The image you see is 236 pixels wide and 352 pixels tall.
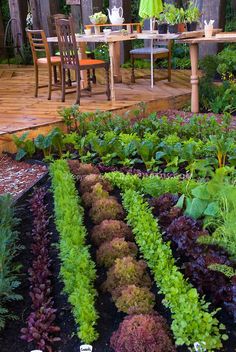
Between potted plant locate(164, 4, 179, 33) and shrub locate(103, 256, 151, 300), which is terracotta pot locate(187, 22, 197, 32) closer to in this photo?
potted plant locate(164, 4, 179, 33)

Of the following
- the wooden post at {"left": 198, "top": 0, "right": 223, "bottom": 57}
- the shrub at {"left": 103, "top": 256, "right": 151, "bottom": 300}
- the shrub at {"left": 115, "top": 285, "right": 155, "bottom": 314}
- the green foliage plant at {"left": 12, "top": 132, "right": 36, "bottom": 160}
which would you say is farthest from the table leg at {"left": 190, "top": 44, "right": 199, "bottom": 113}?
the shrub at {"left": 115, "top": 285, "right": 155, "bottom": 314}

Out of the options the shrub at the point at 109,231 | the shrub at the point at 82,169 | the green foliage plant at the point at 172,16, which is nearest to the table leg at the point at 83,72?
the green foliage plant at the point at 172,16

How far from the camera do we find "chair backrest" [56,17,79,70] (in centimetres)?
516

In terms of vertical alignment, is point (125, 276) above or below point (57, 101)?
below

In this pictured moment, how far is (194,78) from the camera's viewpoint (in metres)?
5.33

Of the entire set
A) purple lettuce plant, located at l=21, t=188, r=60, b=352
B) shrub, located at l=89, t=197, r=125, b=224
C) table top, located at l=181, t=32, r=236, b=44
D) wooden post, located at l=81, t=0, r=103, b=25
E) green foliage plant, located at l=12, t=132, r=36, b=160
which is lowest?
purple lettuce plant, located at l=21, t=188, r=60, b=352

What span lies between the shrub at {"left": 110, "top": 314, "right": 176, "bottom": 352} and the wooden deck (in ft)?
9.59

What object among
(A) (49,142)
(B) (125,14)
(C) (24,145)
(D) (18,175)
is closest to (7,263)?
(D) (18,175)

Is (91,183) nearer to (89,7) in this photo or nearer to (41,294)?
(41,294)

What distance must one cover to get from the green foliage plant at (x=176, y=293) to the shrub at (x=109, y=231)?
6 centimetres

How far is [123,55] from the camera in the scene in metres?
8.30

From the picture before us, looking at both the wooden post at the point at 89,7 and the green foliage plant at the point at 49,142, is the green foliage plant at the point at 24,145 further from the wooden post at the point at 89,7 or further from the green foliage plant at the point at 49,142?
the wooden post at the point at 89,7

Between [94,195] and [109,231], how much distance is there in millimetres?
499

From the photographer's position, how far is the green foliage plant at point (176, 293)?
1.73 meters
